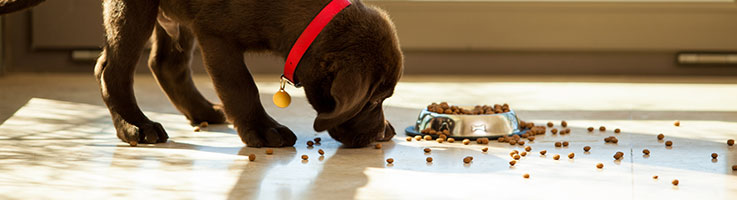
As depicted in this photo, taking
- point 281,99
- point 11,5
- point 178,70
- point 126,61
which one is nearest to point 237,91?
point 281,99

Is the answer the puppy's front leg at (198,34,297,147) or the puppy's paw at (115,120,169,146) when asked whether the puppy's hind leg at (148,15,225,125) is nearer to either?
the puppy's paw at (115,120,169,146)

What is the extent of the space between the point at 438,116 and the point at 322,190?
1173 mm

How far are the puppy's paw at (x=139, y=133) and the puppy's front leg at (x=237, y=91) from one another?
280 millimetres

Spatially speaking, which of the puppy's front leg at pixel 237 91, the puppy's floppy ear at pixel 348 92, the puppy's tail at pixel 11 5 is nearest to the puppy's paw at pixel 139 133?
the puppy's front leg at pixel 237 91

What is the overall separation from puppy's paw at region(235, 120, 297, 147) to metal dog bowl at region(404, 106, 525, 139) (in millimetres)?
602

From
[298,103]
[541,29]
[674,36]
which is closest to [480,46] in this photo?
[541,29]

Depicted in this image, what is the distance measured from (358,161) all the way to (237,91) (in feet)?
1.64

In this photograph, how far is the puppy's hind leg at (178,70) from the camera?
3666 millimetres

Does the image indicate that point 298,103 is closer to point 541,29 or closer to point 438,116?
point 438,116

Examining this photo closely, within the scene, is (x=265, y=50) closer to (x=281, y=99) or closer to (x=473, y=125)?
(x=281, y=99)

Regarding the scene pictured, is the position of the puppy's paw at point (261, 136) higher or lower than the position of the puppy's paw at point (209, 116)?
higher

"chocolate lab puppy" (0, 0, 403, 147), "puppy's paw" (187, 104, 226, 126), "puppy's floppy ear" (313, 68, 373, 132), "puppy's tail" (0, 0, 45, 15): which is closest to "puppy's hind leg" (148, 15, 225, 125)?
"puppy's paw" (187, 104, 226, 126)

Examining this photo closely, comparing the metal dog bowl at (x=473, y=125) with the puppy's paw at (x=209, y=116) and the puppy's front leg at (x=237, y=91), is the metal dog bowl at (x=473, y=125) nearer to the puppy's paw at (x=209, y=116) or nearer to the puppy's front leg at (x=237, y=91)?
the puppy's front leg at (x=237, y=91)

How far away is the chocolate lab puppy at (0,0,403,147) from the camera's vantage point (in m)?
2.90
